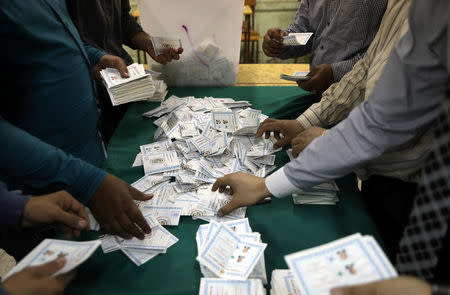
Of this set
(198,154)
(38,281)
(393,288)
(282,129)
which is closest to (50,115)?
(198,154)

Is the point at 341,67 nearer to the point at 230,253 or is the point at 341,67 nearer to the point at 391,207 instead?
the point at 391,207

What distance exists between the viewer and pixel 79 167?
1.12m

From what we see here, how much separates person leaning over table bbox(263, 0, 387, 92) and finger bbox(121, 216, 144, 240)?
1.45m

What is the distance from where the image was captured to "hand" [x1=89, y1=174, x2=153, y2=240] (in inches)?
43.1

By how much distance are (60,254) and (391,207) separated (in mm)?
1219

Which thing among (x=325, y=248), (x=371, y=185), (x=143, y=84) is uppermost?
(x=143, y=84)

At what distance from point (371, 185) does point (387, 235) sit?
0.74 feet

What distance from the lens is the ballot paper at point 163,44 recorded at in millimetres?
1975

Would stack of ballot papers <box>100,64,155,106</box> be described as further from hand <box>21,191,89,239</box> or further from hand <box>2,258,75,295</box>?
hand <box>2,258,75,295</box>

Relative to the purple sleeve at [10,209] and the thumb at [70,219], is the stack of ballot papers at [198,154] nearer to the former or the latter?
→ the thumb at [70,219]

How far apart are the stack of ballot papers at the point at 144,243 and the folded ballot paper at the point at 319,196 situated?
0.54 m

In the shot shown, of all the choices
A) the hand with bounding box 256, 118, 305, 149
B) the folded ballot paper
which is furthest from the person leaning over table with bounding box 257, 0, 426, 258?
the folded ballot paper

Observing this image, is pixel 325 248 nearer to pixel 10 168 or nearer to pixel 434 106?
pixel 434 106

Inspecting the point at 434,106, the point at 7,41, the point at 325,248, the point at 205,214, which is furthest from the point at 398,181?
the point at 7,41
